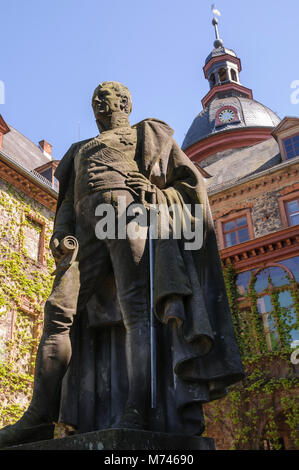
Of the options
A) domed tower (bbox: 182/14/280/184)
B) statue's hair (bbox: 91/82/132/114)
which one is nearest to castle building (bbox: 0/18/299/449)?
domed tower (bbox: 182/14/280/184)

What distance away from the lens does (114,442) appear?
2.63 meters

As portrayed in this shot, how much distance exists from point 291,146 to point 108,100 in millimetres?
22154

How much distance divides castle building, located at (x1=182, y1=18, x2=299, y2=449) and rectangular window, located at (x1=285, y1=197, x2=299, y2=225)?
0.14ft

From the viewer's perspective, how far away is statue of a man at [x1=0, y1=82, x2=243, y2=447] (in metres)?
3.39

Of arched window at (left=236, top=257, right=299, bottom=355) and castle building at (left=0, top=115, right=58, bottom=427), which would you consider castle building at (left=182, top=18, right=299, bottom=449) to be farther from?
castle building at (left=0, top=115, right=58, bottom=427)

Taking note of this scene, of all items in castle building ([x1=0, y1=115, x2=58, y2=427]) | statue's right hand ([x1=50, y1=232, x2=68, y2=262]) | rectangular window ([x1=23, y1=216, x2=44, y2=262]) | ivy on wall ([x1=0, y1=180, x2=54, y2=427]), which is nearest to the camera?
statue's right hand ([x1=50, y1=232, x2=68, y2=262])

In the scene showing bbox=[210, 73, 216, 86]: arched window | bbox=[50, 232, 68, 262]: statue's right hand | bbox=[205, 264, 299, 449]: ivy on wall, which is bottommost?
bbox=[50, 232, 68, 262]: statue's right hand

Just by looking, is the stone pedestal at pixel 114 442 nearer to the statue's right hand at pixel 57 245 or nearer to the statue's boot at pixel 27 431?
the statue's boot at pixel 27 431

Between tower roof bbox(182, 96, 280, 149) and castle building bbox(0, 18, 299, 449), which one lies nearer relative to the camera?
castle building bbox(0, 18, 299, 449)

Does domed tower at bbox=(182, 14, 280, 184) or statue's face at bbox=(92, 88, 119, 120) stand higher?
domed tower at bbox=(182, 14, 280, 184)

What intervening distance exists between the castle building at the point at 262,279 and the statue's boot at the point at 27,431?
17.2 m

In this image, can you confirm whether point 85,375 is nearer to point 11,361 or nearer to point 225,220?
point 11,361

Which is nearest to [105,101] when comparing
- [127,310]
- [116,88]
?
[116,88]
